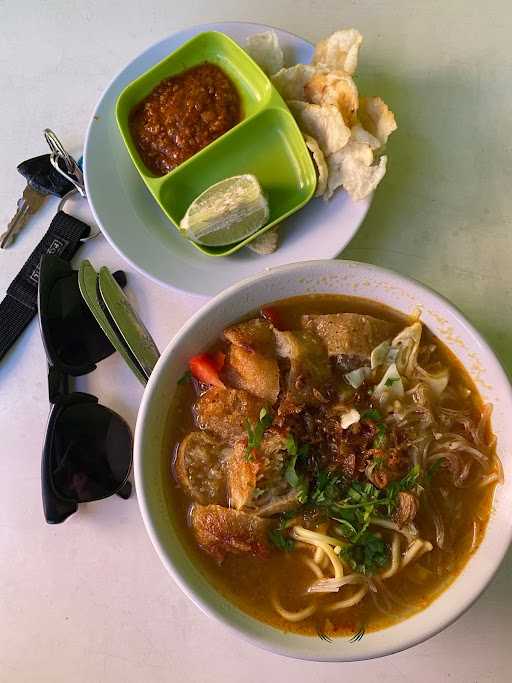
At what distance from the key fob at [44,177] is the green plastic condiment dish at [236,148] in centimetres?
34

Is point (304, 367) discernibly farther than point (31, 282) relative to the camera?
No

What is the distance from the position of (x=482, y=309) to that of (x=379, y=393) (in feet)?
2.11

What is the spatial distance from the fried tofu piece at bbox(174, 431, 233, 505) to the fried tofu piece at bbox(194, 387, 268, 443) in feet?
0.25

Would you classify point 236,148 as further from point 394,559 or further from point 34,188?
point 394,559

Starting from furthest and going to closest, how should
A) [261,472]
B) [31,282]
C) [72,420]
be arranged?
[31,282]
[72,420]
[261,472]

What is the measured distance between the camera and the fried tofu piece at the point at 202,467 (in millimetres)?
2209

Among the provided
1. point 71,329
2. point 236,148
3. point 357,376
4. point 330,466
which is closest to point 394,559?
point 330,466

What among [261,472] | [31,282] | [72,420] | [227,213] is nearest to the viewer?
[261,472]

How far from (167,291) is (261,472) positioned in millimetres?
860

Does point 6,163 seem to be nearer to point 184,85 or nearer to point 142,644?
point 184,85

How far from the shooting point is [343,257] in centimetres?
259

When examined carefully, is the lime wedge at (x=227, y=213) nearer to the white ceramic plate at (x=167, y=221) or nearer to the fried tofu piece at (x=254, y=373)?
the white ceramic plate at (x=167, y=221)

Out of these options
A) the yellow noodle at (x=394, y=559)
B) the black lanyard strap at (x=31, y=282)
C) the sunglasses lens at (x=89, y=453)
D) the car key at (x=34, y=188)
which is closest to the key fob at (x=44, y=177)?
the car key at (x=34, y=188)

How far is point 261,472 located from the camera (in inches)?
83.9
